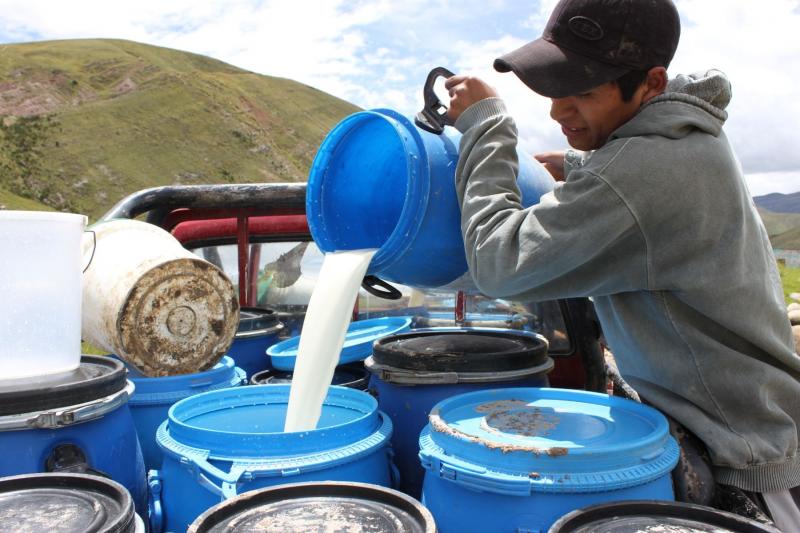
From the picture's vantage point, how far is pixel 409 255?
211 cm

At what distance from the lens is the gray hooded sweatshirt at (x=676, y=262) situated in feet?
5.28

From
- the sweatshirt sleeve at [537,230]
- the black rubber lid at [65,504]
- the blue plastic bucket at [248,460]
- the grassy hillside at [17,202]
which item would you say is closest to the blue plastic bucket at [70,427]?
the blue plastic bucket at [248,460]

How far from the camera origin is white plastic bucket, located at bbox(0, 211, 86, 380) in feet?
6.81

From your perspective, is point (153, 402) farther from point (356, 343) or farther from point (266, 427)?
point (356, 343)

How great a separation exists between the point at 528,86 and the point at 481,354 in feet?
2.77

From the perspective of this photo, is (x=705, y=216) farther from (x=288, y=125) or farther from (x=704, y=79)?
(x=288, y=125)

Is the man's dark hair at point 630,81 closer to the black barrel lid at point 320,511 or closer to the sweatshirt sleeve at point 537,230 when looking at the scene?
the sweatshirt sleeve at point 537,230

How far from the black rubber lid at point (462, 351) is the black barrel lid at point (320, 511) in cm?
71

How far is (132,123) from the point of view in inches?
2980

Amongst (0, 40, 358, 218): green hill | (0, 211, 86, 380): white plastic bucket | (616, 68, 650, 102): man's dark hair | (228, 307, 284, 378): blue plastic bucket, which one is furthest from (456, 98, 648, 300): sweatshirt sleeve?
(0, 40, 358, 218): green hill

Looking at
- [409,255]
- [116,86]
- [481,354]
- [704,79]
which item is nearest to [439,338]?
[481,354]

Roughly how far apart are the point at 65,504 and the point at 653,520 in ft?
4.08

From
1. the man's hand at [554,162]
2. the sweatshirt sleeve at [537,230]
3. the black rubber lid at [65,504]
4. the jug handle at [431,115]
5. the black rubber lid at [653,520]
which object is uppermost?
the jug handle at [431,115]

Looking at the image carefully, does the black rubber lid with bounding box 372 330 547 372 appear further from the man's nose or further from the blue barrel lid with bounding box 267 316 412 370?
the man's nose
